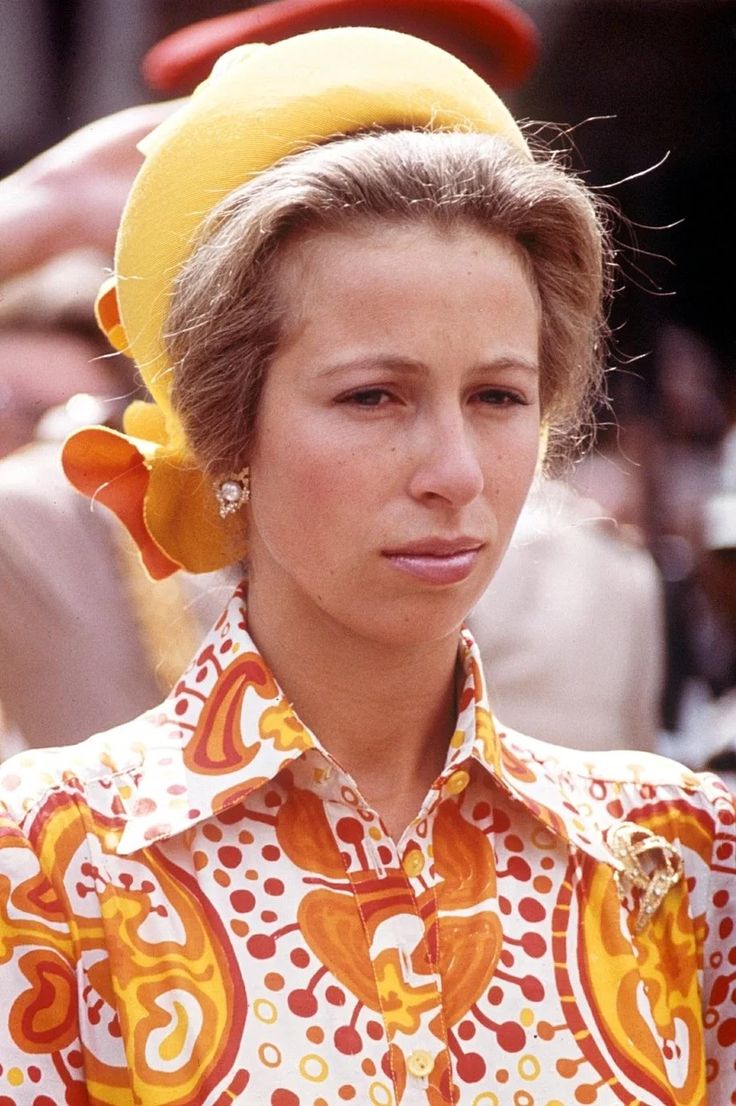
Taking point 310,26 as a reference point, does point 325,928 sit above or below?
below

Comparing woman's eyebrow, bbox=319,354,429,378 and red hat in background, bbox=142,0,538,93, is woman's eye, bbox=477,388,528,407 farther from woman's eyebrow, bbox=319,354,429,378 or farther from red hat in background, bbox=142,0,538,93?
red hat in background, bbox=142,0,538,93

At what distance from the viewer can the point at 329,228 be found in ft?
4.56

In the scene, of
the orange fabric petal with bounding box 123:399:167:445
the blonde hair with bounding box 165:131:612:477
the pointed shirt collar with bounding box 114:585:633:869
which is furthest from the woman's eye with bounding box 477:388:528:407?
the orange fabric petal with bounding box 123:399:167:445

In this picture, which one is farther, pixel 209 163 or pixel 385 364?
pixel 209 163

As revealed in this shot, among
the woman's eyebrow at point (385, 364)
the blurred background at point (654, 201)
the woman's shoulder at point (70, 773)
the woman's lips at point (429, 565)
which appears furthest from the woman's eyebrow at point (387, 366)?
the blurred background at point (654, 201)

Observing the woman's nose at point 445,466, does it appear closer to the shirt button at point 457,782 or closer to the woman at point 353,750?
the woman at point 353,750

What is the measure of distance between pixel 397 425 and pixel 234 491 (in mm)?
212

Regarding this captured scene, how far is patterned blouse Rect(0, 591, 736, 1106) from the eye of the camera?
1.31 m

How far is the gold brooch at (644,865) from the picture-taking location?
4.84 ft

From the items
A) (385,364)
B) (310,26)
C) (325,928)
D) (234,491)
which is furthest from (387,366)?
(310,26)

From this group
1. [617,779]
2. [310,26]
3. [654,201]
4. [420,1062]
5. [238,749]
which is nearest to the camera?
[420,1062]

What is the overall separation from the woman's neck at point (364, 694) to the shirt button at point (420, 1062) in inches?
7.9

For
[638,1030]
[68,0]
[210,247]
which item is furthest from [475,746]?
[68,0]

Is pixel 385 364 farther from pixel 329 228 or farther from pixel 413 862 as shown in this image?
pixel 413 862
